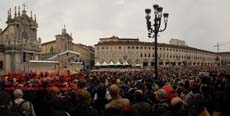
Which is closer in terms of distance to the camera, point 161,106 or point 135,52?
point 161,106

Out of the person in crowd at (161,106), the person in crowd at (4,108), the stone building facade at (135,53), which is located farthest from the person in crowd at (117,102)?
the stone building facade at (135,53)

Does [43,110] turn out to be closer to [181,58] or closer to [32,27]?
[32,27]

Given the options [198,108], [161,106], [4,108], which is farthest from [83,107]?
[198,108]

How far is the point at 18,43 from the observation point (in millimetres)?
66688

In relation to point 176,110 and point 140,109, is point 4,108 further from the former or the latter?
point 176,110

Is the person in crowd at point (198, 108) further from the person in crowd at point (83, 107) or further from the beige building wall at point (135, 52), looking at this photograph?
the beige building wall at point (135, 52)

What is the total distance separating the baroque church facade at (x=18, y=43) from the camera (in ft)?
208

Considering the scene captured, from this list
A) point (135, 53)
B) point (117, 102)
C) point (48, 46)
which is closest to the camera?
point (117, 102)

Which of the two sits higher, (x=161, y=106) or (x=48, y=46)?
(x=48, y=46)

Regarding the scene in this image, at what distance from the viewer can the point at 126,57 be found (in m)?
121

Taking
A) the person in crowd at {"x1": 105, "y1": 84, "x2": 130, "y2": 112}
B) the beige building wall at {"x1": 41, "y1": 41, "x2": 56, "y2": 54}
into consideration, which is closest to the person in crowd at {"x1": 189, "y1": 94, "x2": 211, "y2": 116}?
the person in crowd at {"x1": 105, "y1": 84, "x2": 130, "y2": 112}

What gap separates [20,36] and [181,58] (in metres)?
89.3

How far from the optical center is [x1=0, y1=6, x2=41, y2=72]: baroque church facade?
63500 mm

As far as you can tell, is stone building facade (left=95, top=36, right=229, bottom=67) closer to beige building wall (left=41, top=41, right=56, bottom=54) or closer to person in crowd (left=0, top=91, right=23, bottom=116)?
beige building wall (left=41, top=41, right=56, bottom=54)
